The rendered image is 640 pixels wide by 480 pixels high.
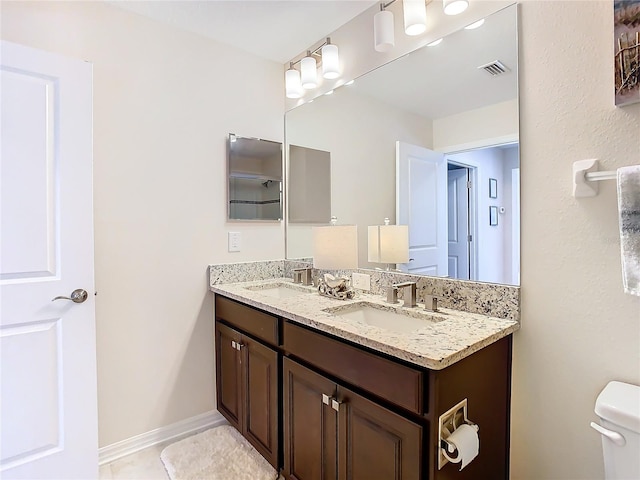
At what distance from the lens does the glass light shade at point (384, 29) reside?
64.9 inches

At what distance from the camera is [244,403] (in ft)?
6.05

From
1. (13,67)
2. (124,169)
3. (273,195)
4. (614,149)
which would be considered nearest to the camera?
(614,149)

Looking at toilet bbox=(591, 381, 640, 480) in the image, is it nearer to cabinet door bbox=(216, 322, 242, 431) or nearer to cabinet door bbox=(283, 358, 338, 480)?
cabinet door bbox=(283, 358, 338, 480)

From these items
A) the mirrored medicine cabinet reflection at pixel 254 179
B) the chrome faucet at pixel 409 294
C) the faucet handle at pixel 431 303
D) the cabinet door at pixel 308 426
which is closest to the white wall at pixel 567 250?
the faucet handle at pixel 431 303

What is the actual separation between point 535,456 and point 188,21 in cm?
263

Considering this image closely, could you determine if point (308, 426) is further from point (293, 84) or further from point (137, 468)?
point (293, 84)

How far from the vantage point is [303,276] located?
2.20m

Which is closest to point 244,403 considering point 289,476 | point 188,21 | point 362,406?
point 289,476

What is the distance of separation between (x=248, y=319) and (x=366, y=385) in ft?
2.71

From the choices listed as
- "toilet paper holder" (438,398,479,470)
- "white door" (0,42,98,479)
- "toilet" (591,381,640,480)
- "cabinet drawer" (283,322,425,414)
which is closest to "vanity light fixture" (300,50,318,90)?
"white door" (0,42,98,479)

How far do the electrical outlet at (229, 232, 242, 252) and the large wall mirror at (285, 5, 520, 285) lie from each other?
23.5 inches

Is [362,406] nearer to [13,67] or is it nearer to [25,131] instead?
[25,131]

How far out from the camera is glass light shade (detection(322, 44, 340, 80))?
198 centimetres

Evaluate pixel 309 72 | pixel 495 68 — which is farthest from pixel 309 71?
pixel 495 68
